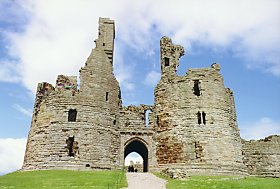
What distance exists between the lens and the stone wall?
32.4 metres

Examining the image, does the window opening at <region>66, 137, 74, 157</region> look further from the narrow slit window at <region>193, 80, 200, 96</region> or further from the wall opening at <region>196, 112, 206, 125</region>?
the narrow slit window at <region>193, 80, 200, 96</region>

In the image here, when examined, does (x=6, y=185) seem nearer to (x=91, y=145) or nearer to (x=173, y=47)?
(x=91, y=145)

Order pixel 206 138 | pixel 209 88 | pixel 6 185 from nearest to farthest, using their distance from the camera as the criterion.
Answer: pixel 6 185, pixel 206 138, pixel 209 88

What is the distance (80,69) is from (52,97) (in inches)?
151

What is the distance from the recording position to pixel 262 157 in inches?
1291

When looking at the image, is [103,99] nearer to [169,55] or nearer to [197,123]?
[169,55]

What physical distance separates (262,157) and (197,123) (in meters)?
9.94

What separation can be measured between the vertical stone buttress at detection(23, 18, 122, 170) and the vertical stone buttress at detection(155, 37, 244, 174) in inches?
191

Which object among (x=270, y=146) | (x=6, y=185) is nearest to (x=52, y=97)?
(x=6, y=185)

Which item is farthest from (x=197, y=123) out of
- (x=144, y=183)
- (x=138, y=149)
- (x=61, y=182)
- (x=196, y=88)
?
(x=61, y=182)

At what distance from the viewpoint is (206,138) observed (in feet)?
91.1

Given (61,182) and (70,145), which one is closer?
(61,182)

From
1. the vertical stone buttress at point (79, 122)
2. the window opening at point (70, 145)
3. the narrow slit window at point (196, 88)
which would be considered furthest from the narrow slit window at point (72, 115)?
the narrow slit window at point (196, 88)

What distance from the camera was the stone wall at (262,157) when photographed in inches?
1274
